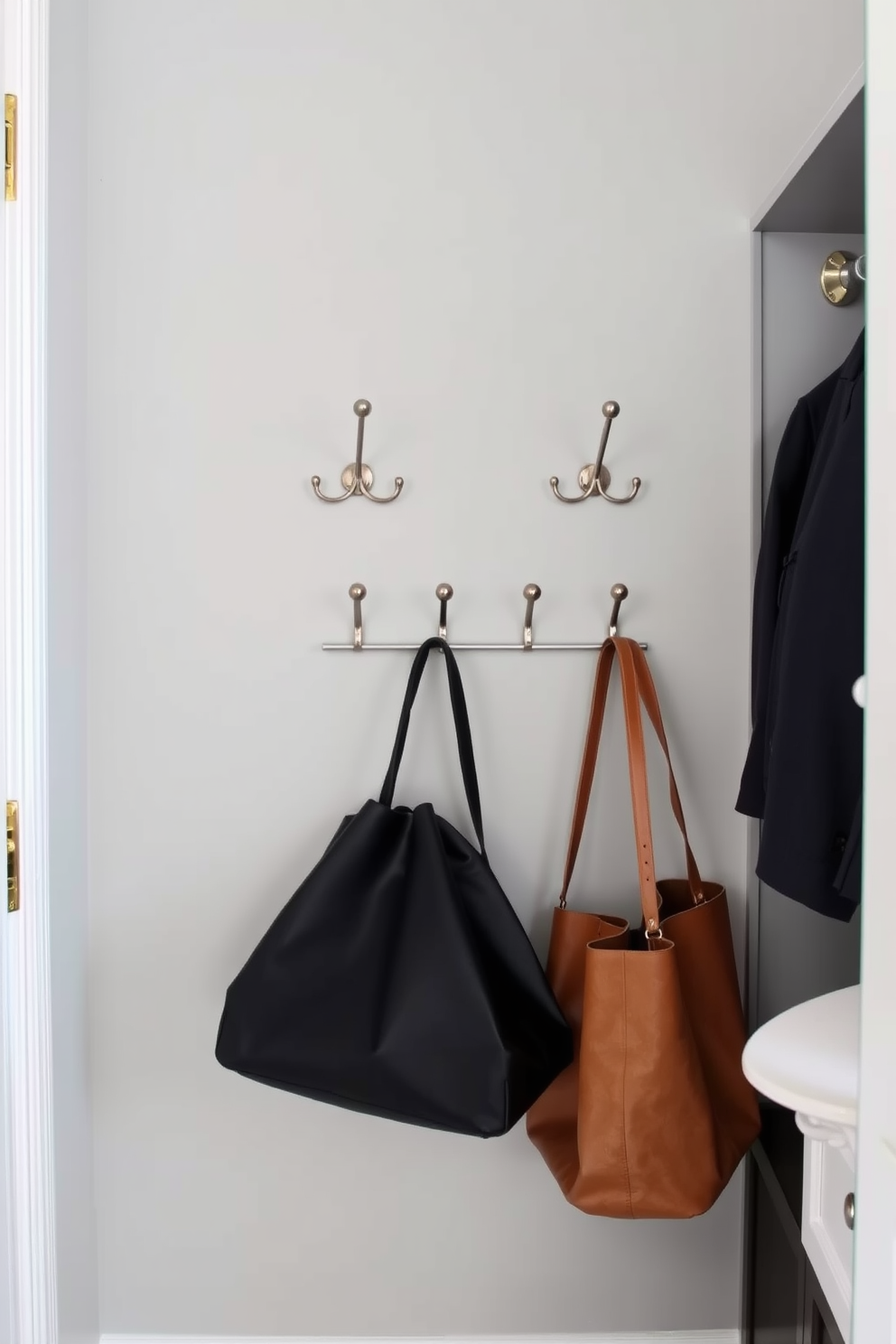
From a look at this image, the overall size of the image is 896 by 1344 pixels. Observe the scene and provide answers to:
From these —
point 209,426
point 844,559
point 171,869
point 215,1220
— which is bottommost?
point 215,1220

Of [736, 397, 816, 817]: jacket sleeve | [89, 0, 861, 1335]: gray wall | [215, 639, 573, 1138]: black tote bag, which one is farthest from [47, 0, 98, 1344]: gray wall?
[736, 397, 816, 817]: jacket sleeve

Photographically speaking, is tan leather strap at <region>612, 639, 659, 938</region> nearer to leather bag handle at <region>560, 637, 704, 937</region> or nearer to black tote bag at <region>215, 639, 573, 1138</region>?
leather bag handle at <region>560, 637, 704, 937</region>

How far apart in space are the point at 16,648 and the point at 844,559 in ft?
3.17

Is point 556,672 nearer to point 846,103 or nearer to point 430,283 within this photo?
point 430,283

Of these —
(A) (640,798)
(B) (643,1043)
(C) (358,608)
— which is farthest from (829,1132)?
(C) (358,608)

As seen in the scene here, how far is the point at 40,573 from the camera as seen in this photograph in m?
1.23

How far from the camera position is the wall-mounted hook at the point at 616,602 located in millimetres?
1367

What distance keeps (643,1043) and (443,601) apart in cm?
62

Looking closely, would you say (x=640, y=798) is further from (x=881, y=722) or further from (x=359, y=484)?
(x=881, y=722)

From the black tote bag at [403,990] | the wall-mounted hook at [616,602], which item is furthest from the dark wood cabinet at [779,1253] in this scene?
the wall-mounted hook at [616,602]

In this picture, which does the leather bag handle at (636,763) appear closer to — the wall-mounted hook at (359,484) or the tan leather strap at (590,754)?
the tan leather strap at (590,754)

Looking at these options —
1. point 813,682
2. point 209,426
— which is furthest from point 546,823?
point 209,426

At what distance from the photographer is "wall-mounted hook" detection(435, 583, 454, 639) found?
1352mm

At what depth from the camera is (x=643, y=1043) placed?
1182 mm
